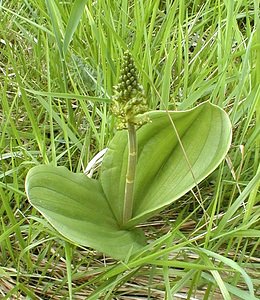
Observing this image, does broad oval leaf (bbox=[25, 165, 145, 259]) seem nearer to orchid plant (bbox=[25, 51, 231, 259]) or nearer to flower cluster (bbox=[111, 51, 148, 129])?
orchid plant (bbox=[25, 51, 231, 259])

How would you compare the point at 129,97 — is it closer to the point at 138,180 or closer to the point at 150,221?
the point at 138,180

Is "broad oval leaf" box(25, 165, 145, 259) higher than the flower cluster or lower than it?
lower

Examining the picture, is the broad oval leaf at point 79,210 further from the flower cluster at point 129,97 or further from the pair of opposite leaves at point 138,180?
the flower cluster at point 129,97

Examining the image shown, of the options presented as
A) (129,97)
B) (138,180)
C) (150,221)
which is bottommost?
(150,221)

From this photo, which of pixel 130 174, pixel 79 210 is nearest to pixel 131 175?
pixel 130 174

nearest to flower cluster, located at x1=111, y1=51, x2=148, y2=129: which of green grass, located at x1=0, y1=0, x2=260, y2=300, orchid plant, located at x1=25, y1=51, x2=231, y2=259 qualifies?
orchid plant, located at x1=25, y1=51, x2=231, y2=259

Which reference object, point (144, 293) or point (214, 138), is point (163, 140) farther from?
point (144, 293)
